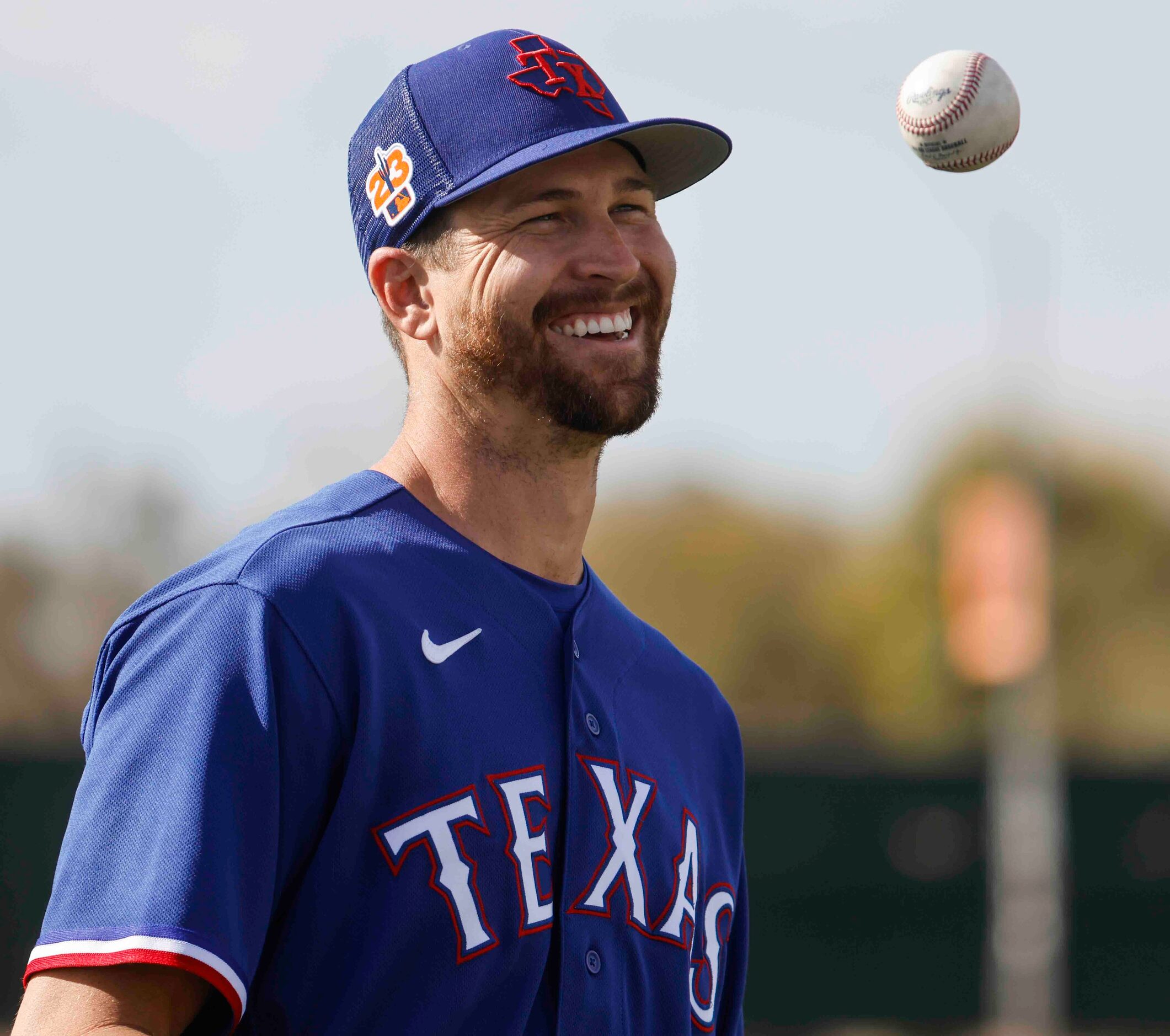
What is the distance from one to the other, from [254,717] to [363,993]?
0.41m

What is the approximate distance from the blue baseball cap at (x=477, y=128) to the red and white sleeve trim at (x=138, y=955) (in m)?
1.30

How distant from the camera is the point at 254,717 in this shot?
204 centimetres

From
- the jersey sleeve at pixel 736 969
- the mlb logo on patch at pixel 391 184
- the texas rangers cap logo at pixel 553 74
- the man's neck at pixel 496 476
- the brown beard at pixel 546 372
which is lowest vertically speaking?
the jersey sleeve at pixel 736 969

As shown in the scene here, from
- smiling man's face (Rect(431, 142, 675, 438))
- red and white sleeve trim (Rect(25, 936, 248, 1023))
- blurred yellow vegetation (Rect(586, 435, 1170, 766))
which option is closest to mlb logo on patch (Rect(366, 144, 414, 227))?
smiling man's face (Rect(431, 142, 675, 438))

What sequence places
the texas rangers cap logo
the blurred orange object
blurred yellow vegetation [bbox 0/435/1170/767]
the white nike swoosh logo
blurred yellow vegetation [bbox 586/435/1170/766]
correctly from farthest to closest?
1. blurred yellow vegetation [bbox 586/435/1170/766]
2. blurred yellow vegetation [bbox 0/435/1170/767]
3. the blurred orange object
4. the texas rangers cap logo
5. the white nike swoosh logo

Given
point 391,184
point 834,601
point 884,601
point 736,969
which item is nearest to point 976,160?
point 391,184

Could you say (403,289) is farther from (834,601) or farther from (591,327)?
(834,601)

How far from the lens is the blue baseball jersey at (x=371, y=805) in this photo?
1.98m

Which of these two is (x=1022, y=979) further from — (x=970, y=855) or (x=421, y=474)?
(x=421, y=474)

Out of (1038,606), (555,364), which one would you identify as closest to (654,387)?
(555,364)

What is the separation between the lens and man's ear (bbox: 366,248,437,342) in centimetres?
272

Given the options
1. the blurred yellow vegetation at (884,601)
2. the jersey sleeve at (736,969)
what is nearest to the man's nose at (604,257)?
the jersey sleeve at (736,969)

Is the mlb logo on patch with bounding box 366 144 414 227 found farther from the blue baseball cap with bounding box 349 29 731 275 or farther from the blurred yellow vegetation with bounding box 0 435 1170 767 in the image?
the blurred yellow vegetation with bounding box 0 435 1170 767

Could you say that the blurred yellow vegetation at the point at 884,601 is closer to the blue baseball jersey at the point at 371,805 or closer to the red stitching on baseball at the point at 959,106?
the red stitching on baseball at the point at 959,106
